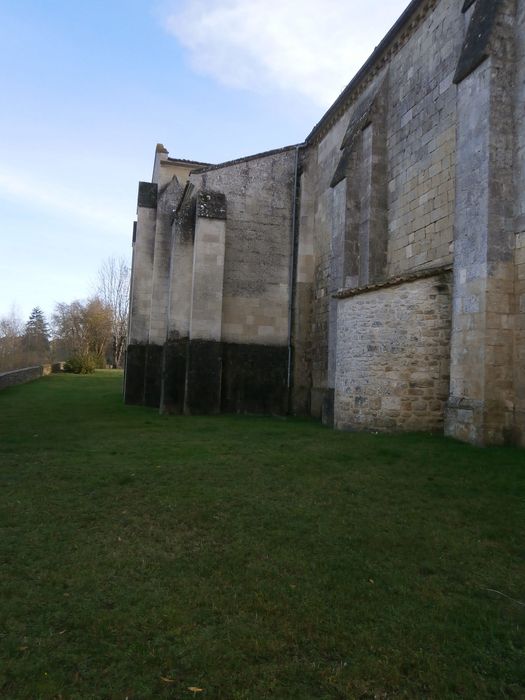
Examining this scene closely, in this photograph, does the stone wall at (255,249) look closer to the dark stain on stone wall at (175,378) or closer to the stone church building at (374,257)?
the stone church building at (374,257)

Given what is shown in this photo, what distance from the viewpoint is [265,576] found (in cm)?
366

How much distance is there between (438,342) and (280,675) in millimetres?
7000

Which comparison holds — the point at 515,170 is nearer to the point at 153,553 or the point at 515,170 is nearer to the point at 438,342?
the point at 438,342

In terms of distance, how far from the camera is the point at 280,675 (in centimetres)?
258

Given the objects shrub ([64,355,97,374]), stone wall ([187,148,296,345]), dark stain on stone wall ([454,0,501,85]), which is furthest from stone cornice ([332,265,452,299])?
shrub ([64,355,97,374])

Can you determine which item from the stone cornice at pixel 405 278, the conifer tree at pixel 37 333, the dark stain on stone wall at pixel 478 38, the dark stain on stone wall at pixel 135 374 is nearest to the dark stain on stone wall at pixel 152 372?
the dark stain on stone wall at pixel 135 374

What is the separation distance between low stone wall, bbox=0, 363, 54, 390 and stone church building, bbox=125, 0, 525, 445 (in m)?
8.93

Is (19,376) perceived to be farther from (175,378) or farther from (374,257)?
(374,257)

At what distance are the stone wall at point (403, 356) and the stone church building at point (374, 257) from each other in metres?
0.02

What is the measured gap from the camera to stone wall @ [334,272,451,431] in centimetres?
878

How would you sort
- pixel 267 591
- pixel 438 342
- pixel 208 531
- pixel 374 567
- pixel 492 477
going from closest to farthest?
pixel 267 591 → pixel 374 567 → pixel 208 531 → pixel 492 477 → pixel 438 342

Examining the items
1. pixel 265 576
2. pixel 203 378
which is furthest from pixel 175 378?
pixel 265 576

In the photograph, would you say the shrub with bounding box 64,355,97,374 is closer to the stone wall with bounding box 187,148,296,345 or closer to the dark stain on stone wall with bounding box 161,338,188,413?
the dark stain on stone wall with bounding box 161,338,188,413

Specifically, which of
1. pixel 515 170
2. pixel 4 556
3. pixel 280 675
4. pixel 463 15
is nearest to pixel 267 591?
pixel 280 675
